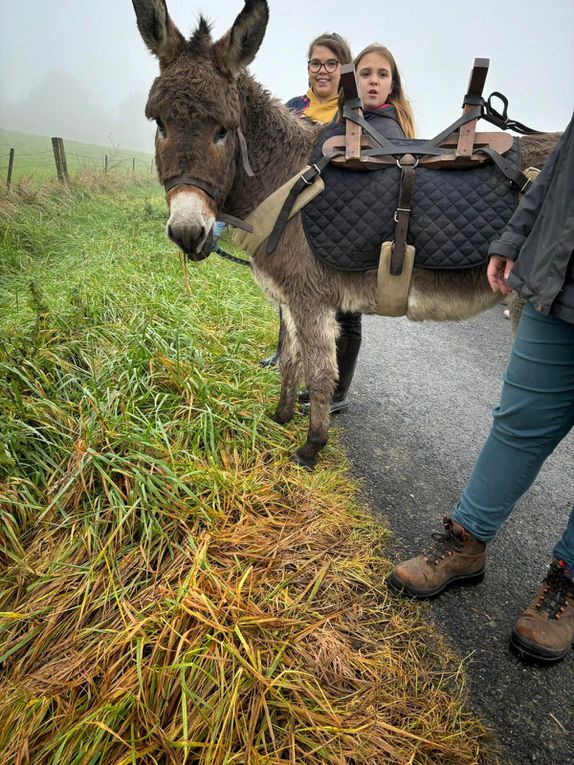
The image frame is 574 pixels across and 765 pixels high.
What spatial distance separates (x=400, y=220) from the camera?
2.10 metres

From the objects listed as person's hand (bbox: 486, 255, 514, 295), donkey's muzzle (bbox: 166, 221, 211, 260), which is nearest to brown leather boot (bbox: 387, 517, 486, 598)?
person's hand (bbox: 486, 255, 514, 295)

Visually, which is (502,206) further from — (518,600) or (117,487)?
(117,487)

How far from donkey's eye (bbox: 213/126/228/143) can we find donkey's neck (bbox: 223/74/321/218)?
0.68 ft

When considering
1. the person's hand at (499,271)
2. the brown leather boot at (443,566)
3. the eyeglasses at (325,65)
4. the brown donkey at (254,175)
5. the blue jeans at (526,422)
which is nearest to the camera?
the blue jeans at (526,422)

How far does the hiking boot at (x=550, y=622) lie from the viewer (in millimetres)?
1597

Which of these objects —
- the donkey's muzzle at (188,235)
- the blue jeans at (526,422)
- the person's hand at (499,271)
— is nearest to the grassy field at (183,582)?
the blue jeans at (526,422)

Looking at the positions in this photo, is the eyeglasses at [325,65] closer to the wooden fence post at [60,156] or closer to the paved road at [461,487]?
the paved road at [461,487]

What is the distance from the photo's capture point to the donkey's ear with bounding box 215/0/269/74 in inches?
77.7

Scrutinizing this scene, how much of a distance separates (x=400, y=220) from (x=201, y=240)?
1.03 metres

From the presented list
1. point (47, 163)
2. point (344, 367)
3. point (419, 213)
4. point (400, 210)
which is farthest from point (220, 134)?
point (47, 163)

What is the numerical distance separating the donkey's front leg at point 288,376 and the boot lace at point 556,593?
5.76ft

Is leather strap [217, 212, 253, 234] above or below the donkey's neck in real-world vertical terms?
below

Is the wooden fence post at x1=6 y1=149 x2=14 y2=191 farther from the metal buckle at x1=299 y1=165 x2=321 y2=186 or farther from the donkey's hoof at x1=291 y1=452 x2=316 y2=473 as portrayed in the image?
the donkey's hoof at x1=291 y1=452 x2=316 y2=473

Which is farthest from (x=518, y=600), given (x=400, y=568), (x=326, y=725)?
(x=326, y=725)
